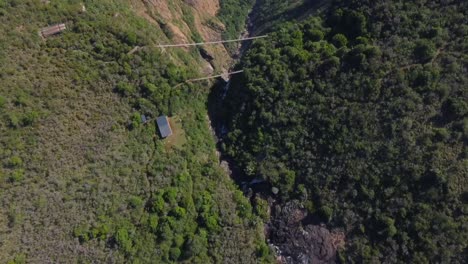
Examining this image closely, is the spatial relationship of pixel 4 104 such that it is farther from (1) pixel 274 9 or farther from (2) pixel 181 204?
(1) pixel 274 9

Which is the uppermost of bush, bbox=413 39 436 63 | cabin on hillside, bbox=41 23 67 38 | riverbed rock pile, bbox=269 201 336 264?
bush, bbox=413 39 436 63

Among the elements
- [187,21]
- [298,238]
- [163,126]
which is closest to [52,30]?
[163,126]

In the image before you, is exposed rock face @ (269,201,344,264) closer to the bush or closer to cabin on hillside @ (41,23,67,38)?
the bush

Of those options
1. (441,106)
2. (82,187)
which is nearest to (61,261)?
(82,187)

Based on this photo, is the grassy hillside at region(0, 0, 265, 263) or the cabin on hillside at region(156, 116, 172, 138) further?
the cabin on hillside at region(156, 116, 172, 138)

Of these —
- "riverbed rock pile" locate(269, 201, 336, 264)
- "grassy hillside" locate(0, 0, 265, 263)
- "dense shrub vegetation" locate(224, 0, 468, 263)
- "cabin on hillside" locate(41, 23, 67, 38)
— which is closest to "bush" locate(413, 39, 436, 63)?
"dense shrub vegetation" locate(224, 0, 468, 263)

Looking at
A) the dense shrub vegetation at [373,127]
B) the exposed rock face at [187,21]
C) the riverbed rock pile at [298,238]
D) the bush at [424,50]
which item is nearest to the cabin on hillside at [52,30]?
the exposed rock face at [187,21]

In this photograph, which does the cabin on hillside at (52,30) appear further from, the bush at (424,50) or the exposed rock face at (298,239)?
the bush at (424,50)
